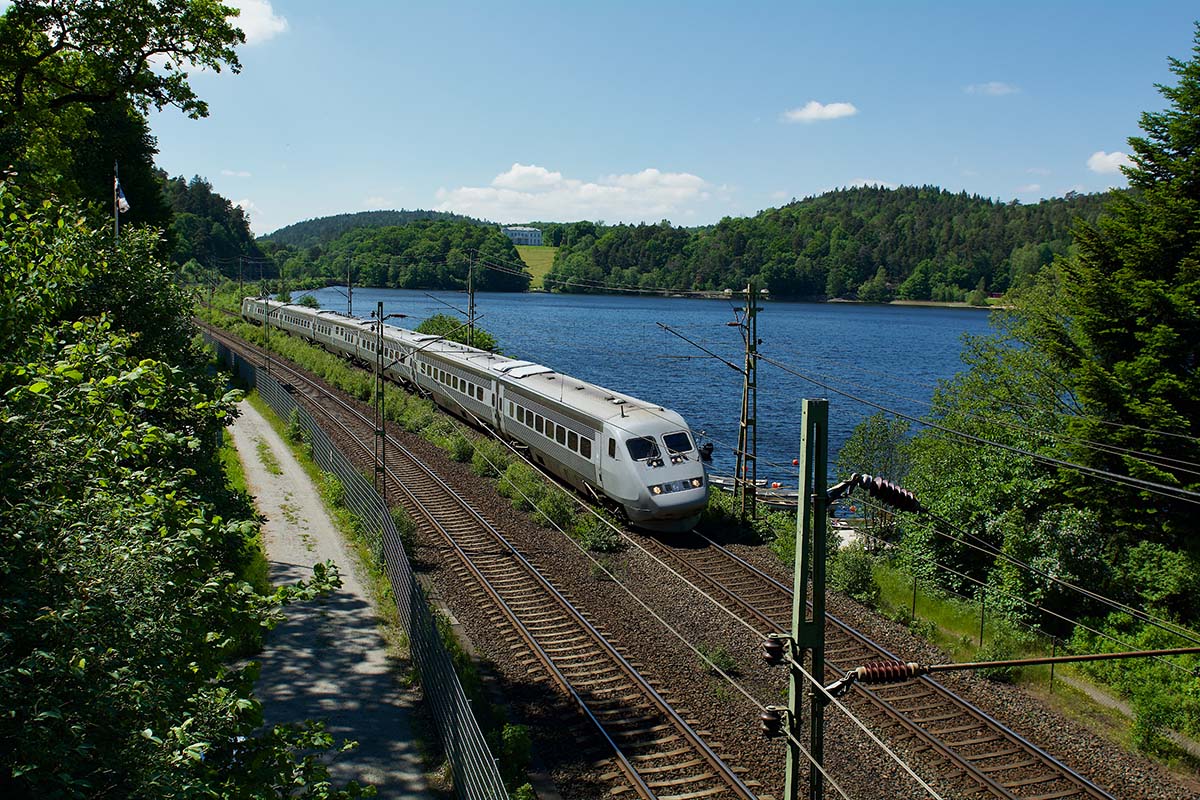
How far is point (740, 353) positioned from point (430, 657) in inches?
2637

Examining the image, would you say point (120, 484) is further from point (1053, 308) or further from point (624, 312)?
point (624, 312)

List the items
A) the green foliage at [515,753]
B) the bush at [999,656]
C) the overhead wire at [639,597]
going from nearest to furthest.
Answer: the overhead wire at [639,597] → the green foliage at [515,753] → the bush at [999,656]

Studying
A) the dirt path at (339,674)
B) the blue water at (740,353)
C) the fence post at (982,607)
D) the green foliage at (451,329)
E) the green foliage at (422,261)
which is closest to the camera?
the dirt path at (339,674)

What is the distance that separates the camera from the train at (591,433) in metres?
23.1

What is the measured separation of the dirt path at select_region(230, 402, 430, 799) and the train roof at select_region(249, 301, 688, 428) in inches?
268

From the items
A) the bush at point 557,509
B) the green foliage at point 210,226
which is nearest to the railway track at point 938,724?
the bush at point 557,509

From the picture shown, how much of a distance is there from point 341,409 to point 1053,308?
32163 mm

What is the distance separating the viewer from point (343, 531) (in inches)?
1007

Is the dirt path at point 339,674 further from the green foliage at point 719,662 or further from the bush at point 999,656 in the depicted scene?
the bush at point 999,656

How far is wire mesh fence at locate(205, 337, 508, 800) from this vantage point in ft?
36.4

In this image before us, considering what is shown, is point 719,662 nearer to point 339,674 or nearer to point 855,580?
point 855,580

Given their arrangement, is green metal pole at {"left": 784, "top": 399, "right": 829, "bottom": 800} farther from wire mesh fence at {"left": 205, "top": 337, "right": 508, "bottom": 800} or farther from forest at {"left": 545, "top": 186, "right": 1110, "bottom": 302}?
forest at {"left": 545, "top": 186, "right": 1110, "bottom": 302}

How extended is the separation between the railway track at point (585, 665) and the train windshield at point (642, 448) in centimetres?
408

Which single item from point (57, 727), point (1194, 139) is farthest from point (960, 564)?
point (57, 727)
